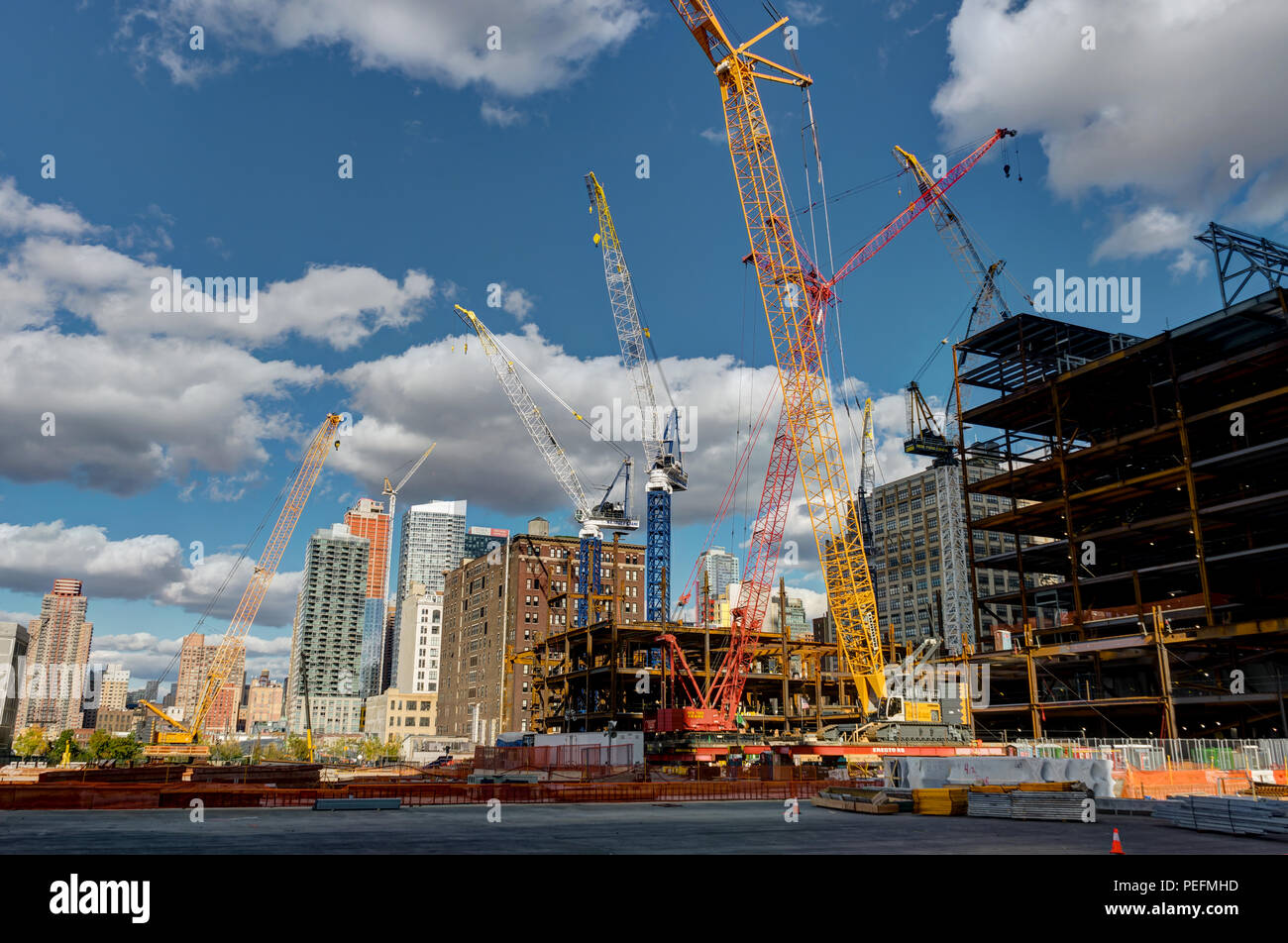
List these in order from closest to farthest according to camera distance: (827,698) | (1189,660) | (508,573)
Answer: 1. (1189,660)
2. (827,698)
3. (508,573)

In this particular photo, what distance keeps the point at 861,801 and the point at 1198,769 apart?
18.0 metres

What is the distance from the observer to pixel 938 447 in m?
147

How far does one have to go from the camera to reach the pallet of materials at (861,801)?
119 feet

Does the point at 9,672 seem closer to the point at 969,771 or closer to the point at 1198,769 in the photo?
the point at 969,771

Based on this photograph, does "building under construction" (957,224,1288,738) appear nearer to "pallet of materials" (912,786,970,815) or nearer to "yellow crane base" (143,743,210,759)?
"pallet of materials" (912,786,970,815)

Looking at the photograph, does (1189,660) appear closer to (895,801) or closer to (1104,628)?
(1104,628)

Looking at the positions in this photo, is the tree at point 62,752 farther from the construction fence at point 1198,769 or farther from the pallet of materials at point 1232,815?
the pallet of materials at point 1232,815

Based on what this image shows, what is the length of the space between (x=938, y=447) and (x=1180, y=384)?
72232mm

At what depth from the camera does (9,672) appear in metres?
176
